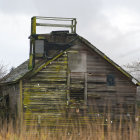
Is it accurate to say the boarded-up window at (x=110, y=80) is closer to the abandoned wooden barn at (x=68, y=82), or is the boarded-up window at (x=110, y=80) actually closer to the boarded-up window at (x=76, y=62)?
the abandoned wooden barn at (x=68, y=82)

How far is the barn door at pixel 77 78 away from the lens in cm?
1769

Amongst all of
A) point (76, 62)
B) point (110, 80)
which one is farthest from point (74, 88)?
point (110, 80)

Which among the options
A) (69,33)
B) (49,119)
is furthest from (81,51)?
(49,119)

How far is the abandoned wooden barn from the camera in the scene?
56.7ft

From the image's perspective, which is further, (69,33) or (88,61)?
(69,33)

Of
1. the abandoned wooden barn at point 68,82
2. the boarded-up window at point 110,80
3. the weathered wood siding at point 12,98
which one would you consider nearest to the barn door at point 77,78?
the abandoned wooden barn at point 68,82

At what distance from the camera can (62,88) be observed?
17625 mm

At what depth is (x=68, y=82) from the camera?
1769 cm

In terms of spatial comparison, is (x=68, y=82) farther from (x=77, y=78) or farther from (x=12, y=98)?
(x=12, y=98)

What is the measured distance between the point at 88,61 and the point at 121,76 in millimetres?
2254

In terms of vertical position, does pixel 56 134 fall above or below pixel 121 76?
below

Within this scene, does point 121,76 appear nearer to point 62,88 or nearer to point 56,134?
point 62,88

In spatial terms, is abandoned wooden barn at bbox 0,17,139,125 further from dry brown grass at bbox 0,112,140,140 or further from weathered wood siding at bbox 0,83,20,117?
dry brown grass at bbox 0,112,140,140

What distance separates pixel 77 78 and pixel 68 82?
59cm
